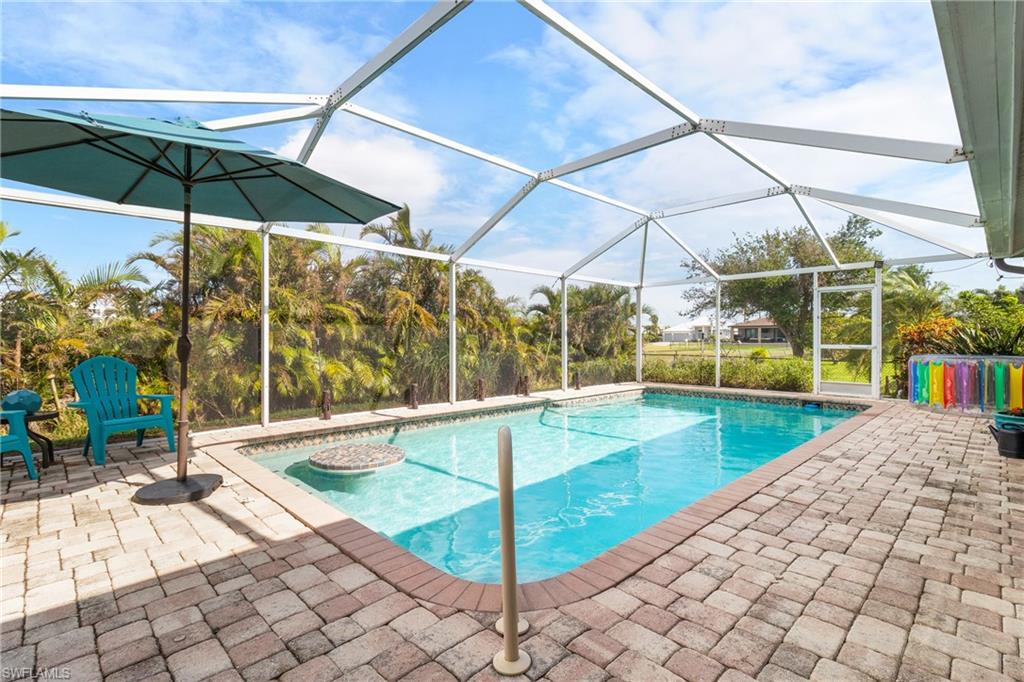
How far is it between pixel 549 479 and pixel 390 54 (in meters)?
5.31

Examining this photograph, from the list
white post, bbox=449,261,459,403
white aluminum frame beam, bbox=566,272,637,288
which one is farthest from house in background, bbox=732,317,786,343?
white post, bbox=449,261,459,403

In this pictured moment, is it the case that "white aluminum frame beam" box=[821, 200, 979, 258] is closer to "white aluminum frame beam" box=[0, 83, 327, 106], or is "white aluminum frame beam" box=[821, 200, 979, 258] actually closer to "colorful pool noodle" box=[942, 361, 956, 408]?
"colorful pool noodle" box=[942, 361, 956, 408]

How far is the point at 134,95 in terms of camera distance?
4199 millimetres

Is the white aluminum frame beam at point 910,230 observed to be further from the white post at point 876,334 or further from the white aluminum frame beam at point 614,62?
the white aluminum frame beam at point 614,62

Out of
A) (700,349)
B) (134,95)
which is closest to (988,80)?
(134,95)

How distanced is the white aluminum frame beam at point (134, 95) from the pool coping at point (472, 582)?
3.65m

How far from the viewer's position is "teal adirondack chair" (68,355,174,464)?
4.79 m

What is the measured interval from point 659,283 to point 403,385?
8.14m

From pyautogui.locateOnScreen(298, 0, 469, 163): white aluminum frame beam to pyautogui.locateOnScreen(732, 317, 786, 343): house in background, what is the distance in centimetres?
1596

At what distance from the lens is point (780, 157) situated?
7.68 metres

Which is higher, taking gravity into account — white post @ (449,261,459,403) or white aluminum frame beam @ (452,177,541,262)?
white aluminum frame beam @ (452,177,541,262)

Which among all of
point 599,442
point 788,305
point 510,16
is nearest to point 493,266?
point 599,442

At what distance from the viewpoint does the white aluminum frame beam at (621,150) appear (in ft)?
20.7

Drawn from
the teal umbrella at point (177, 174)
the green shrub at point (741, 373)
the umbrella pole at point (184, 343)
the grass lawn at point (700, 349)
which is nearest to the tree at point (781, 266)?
the grass lawn at point (700, 349)
